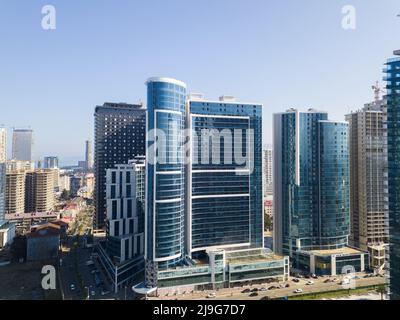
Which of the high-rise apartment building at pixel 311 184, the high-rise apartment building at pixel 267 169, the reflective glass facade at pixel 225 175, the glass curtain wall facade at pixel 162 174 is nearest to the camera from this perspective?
the glass curtain wall facade at pixel 162 174

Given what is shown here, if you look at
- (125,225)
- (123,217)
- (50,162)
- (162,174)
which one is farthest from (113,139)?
(50,162)

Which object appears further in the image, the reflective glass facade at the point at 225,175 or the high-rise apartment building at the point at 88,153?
the high-rise apartment building at the point at 88,153

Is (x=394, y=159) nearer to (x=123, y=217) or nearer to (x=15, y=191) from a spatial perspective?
(x=123, y=217)

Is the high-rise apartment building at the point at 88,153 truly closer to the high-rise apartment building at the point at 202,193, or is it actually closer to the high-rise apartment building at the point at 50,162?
the high-rise apartment building at the point at 50,162

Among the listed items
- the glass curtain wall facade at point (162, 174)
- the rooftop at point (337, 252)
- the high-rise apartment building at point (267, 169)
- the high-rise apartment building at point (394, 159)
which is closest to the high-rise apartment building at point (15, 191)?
the glass curtain wall facade at point (162, 174)

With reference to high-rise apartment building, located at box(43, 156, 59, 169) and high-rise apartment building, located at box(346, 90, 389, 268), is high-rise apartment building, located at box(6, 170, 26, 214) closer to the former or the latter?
high-rise apartment building, located at box(346, 90, 389, 268)
